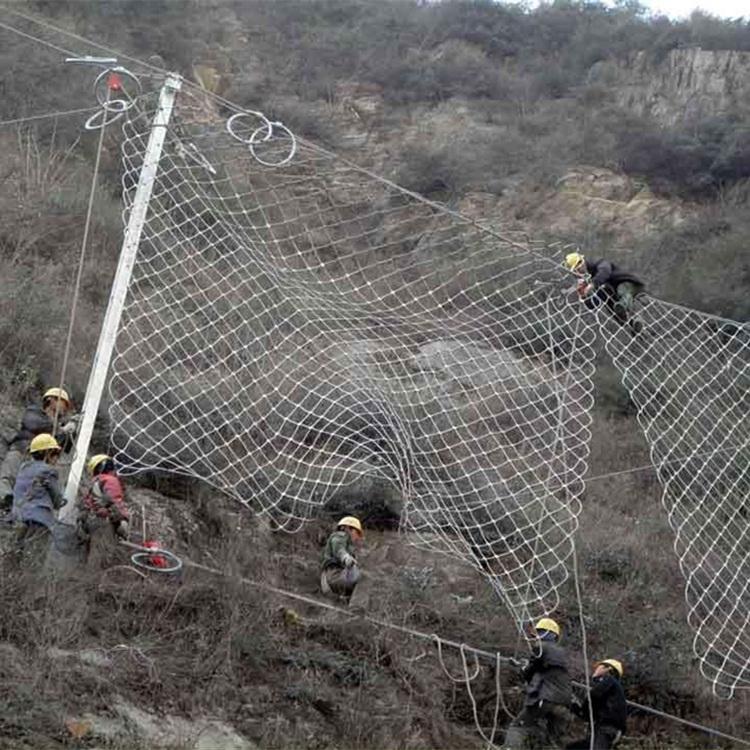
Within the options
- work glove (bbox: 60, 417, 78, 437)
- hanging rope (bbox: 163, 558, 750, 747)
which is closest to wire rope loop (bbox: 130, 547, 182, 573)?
hanging rope (bbox: 163, 558, 750, 747)

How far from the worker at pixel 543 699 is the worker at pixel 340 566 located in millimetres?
1190

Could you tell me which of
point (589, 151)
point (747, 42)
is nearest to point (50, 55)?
point (589, 151)

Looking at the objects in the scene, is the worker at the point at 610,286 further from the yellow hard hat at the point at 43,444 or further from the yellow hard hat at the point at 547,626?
the yellow hard hat at the point at 43,444

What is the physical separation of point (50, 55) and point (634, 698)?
1168 centimetres

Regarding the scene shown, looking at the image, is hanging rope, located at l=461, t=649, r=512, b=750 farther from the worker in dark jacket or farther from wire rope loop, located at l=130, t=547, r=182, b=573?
wire rope loop, located at l=130, t=547, r=182, b=573

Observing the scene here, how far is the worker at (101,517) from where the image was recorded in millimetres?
6719

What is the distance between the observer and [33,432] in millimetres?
7406

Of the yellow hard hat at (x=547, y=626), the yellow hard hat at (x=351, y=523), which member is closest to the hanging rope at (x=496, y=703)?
the yellow hard hat at (x=547, y=626)

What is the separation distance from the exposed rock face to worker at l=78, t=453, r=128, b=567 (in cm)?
1616

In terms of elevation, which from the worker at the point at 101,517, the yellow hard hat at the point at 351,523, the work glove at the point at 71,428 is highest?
the work glove at the point at 71,428

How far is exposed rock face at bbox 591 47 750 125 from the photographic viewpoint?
2119 cm

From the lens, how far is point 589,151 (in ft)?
64.5

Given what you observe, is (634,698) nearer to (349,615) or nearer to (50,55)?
(349,615)

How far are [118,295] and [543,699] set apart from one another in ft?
10.9
